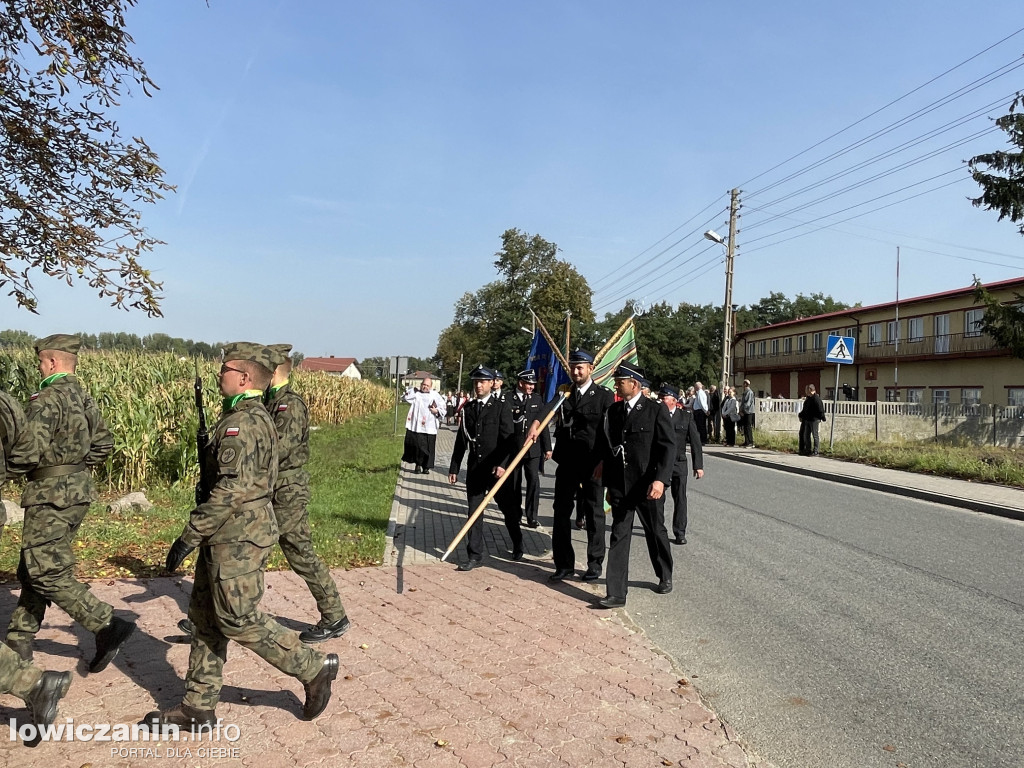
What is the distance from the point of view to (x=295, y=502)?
4.96m

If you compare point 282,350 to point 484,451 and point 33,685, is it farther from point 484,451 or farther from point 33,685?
point 484,451

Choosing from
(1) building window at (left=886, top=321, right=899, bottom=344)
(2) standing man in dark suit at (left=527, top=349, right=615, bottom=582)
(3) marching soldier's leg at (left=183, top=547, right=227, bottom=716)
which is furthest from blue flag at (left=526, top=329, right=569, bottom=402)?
(1) building window at (left=886, top=321, right=899, bottom=344)

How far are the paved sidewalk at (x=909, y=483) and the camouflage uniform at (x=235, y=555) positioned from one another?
34.9ft

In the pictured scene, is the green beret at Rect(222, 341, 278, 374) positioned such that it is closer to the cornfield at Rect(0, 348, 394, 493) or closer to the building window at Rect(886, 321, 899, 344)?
the cornfield at Rect(0, 348, 394, 493)

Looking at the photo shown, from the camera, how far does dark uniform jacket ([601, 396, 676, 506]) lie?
20.1ft

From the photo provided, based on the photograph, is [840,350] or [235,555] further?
[840,350]

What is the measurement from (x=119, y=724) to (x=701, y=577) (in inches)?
191

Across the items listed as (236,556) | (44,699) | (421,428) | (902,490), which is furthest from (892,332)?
(44,699)

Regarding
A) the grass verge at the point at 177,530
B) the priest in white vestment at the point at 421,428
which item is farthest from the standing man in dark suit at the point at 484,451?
the priest in white vestment at the point at 421,428

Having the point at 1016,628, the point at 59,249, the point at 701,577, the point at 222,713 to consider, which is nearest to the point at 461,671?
the point at 222,713

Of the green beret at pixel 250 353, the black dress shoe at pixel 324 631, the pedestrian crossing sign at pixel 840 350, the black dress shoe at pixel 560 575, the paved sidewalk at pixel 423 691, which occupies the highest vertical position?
the pedestrian crossing sign at pixel 840 350

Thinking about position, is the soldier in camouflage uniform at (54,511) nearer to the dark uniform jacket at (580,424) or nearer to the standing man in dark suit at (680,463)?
the dark uniform jacket at (580,424)

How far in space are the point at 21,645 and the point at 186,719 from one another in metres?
1.30

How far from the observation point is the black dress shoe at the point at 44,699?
345 centimetres
